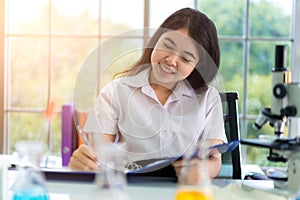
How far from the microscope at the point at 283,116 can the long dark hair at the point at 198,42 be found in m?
0.43

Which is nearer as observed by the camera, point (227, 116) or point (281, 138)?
point (281, 138)

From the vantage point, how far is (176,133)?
5.52 ft

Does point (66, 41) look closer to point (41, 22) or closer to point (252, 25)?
point (41, 22)

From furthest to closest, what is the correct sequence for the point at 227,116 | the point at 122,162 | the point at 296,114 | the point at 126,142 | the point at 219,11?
the point at 219,11 < the point at 227,116 < the point at 126,142 < the point at 122,162 < the point at 296,114

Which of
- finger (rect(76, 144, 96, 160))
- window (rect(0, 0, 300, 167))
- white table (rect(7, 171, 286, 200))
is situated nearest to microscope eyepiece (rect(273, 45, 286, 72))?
white table (rect(7, 171, 286, 200))

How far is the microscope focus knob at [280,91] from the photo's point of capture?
124 centimetres

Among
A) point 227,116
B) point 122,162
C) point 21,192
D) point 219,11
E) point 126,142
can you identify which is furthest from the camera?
point 219,11

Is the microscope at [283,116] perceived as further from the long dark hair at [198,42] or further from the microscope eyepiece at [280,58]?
the long dark hair at [198,42]

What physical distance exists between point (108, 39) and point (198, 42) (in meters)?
1.10

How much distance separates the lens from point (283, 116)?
4.09 feet

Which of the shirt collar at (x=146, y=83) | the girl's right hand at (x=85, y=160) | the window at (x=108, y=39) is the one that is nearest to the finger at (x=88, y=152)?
the girl's right hand at (x=85, y=160)

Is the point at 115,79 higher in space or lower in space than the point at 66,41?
lower

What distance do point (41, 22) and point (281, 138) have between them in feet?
5.80

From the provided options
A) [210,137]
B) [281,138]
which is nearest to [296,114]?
[281,138]
